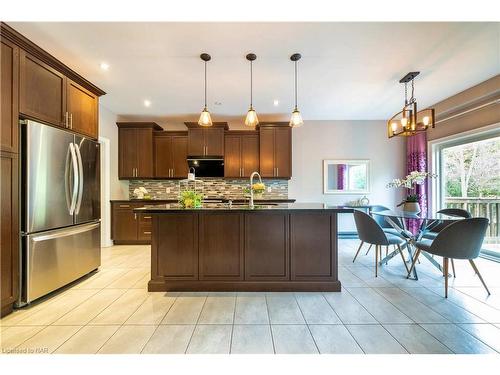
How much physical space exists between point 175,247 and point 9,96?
206 centimetres

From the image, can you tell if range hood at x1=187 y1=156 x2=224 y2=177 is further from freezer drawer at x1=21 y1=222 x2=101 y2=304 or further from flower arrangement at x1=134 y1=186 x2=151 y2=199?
freezer drawer at x1=21 y1=222 x2=101 y2=304

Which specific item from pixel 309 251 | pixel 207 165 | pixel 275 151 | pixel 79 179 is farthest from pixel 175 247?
pixel 275 151

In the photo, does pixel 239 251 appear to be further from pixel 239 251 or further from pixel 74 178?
pixel 74 178

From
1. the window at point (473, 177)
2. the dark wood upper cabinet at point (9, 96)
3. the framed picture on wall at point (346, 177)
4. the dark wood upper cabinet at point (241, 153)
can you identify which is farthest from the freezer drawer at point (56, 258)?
the window at point (473, 177)

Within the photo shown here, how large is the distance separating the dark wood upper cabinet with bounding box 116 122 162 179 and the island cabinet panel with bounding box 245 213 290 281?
3498mm

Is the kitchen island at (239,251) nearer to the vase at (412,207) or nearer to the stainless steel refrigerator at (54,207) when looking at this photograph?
the stainless steel refrigerator at (54,207)

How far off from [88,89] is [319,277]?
3711 mm

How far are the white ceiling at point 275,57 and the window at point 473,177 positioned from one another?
0.98 metres

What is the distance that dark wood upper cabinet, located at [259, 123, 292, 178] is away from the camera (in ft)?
16.5

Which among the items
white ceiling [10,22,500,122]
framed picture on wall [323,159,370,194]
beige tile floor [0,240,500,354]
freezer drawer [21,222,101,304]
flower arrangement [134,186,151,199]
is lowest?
beige tile floor [0,240,500,354]

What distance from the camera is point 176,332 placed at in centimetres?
179

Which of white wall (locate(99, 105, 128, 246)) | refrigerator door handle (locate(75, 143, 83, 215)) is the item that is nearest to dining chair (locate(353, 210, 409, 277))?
refrigerator door handle (locate(75, 143, 83, 215))
